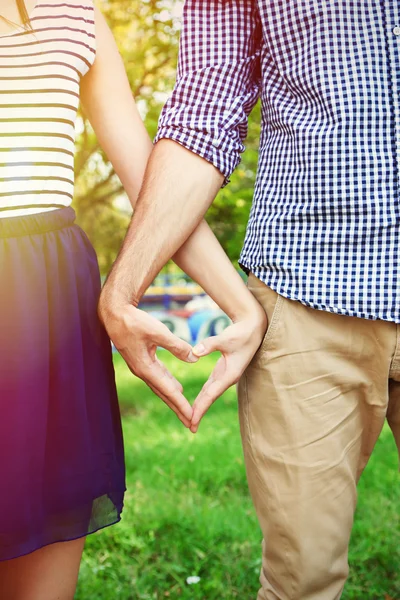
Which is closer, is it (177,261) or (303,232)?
(303,232)

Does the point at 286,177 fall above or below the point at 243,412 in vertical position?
above

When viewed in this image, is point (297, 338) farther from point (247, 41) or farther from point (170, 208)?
point (247, 41)

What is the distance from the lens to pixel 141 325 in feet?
4.68

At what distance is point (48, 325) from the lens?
4.80 ft

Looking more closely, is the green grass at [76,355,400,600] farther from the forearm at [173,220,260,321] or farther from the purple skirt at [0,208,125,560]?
the forearm at [173,220,260,321]

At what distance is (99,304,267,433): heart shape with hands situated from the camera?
143 cm

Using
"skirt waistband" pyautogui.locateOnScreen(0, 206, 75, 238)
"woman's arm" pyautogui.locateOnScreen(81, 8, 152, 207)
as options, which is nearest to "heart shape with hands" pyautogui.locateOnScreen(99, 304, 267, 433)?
"skirt waistband" pyautogui.locateOnScreen(0, 206, 75, 238)

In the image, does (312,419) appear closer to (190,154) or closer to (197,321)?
(190,154)

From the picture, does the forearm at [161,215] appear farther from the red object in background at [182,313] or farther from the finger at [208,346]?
the red object in background at [182,313]

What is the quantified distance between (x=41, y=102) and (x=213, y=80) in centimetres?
40

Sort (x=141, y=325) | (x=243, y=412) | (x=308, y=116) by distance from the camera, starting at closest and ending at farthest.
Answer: (x=141, y=325)
(x=308, y=116)
(x=243, y=412)

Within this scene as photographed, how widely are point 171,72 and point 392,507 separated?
4.09 m

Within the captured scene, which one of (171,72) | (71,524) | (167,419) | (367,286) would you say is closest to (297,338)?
(367,286)

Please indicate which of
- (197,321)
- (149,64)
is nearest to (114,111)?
(149,64)
